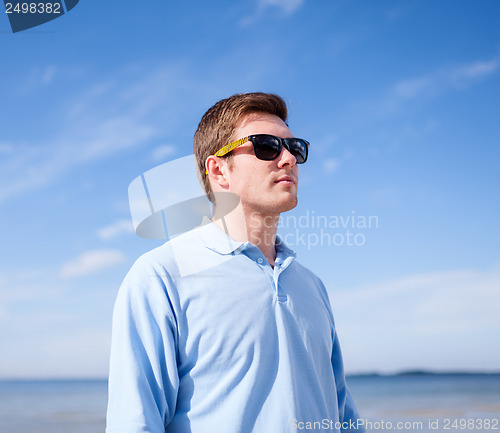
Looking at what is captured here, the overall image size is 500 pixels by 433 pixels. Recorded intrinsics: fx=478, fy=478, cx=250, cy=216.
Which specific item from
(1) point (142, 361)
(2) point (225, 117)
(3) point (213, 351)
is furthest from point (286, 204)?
(1) point (142, 361)

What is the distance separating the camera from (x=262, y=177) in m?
2.50

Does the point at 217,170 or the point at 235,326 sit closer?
the point at 235,326

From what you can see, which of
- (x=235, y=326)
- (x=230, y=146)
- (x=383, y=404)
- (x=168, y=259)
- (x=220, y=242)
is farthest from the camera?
(x=383, y=404)

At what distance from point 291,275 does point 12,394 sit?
2731 cm

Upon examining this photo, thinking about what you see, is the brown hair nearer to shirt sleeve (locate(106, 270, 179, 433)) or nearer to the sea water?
shirt sleeve (locate(106, 270, 179, 433))

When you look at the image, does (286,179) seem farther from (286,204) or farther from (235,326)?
(235,326)

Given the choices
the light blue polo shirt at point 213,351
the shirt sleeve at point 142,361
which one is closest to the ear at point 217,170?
the light blue polo shirt at point 213,351

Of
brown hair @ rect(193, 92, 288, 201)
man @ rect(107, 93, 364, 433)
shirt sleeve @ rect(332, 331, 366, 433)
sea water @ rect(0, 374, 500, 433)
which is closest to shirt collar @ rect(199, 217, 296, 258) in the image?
man @ rect(107, 93, 364, 433)

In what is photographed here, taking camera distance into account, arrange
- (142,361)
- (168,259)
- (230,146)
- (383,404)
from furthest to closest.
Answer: (383,404) < (230,146) < (168,259) < (142,361)

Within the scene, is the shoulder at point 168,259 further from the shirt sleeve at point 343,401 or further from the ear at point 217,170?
the shirt sleeve at point 343,401

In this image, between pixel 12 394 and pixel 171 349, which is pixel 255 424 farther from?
pixel 12 394

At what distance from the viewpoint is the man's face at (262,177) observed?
2.46 meters

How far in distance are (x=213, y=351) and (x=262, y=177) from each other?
3.08 feet

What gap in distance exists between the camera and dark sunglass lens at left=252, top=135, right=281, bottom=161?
8.22 feet
